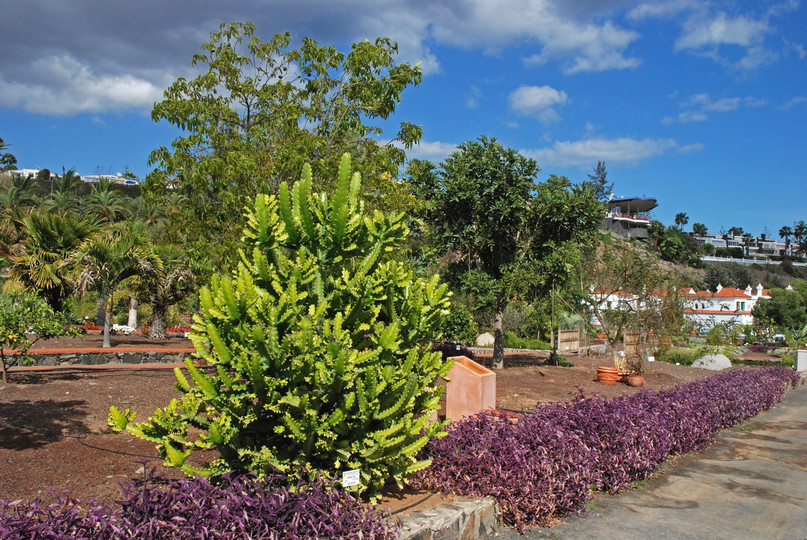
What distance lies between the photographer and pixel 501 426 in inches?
233

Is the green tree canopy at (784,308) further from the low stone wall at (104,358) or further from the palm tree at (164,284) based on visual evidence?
the low stone wall at (104,358)

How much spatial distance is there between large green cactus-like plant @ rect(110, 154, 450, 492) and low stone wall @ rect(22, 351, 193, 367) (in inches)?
347

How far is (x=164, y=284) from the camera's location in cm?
1773

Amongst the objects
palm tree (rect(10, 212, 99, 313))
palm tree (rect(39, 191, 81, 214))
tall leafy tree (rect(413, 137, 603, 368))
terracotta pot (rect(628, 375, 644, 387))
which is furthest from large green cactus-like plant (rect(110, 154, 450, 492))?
palm tree (rect(39, 191, 81, 214))

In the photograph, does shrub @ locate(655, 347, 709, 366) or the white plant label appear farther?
shrub @ locate(655, 347, 709, 366)

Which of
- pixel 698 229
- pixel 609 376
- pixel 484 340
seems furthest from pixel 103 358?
pixel 698 229

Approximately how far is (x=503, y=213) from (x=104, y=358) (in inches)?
371

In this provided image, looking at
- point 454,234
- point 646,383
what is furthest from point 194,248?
point 646,383

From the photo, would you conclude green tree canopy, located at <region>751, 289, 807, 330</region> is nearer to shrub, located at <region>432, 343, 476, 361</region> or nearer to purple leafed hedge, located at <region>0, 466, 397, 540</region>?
shrub, located at <region>432, 343, 476, 361</region>

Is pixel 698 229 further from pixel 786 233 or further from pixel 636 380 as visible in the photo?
pixel 636 380

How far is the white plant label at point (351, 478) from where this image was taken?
4.01 metres

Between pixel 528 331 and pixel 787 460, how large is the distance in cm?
2446

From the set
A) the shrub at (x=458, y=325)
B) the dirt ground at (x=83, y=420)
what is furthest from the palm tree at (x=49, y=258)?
the shrub at (x=458, y=325)

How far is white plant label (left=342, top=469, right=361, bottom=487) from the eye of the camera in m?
4.01
